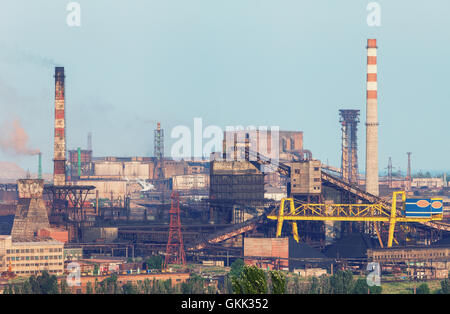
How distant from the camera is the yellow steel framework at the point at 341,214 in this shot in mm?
125000

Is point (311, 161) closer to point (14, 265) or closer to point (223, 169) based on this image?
point (223, 169)

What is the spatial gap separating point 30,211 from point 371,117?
49008mm

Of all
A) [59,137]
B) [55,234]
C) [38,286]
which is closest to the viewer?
[38,286]

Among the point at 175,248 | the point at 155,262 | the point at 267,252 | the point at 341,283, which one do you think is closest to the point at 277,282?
the point at 341,283

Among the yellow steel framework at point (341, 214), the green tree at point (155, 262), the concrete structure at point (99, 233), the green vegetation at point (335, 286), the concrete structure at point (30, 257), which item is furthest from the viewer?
the concrete structure at point (99, 233)

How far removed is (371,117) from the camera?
496 feet

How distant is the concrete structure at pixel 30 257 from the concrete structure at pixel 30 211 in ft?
54.0

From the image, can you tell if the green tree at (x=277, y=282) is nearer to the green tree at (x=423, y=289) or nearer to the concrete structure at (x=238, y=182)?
the green tree at (x=423, y=289)

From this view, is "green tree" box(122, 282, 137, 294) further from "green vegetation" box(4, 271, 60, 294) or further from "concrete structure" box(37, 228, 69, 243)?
"concrete structure" box(37, 228, 69, 243)

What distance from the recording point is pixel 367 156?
15275 cm

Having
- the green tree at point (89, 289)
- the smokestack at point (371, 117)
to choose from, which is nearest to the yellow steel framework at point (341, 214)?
the smokestack at point (371, 117)

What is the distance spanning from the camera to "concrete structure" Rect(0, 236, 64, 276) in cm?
11500

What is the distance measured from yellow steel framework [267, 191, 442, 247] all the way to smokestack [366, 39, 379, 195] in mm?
19950

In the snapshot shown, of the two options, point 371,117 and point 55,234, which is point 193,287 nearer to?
point 55,234
